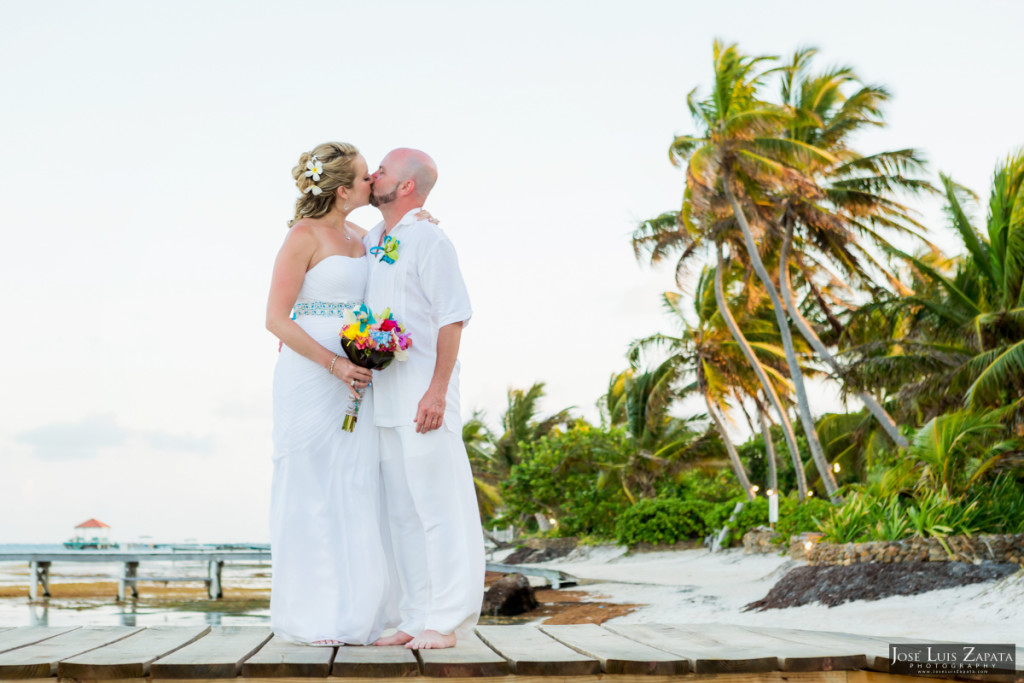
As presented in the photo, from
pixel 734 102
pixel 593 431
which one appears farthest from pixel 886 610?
pixel 593 431

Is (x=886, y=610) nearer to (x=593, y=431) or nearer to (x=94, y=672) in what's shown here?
(x=94, y=672)

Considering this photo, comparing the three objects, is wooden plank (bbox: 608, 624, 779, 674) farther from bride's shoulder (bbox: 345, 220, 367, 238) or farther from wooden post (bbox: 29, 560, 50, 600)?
wooden post (bbox: 29, 560, 50, 600)

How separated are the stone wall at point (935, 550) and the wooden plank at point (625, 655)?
8118 millimetres

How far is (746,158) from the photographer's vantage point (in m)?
18.8

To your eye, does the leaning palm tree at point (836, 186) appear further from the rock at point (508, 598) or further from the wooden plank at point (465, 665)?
the wooden plank at point (465, 665)

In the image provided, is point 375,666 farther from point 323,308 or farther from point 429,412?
point 323,308

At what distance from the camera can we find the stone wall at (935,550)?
31.7 feet

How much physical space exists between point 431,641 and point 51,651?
1200 millimetres

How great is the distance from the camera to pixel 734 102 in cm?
1953

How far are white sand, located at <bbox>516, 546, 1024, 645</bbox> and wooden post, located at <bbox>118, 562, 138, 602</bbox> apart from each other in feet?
37.9

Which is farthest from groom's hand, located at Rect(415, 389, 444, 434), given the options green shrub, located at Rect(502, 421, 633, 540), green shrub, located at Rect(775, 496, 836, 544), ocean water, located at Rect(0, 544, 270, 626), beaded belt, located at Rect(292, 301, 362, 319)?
green shrub, located at Rect(502, 421, 633, 540)

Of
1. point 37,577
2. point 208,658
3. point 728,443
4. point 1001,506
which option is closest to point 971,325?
point 1001,506

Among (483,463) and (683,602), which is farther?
(483,463)

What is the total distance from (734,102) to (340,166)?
17443mm
